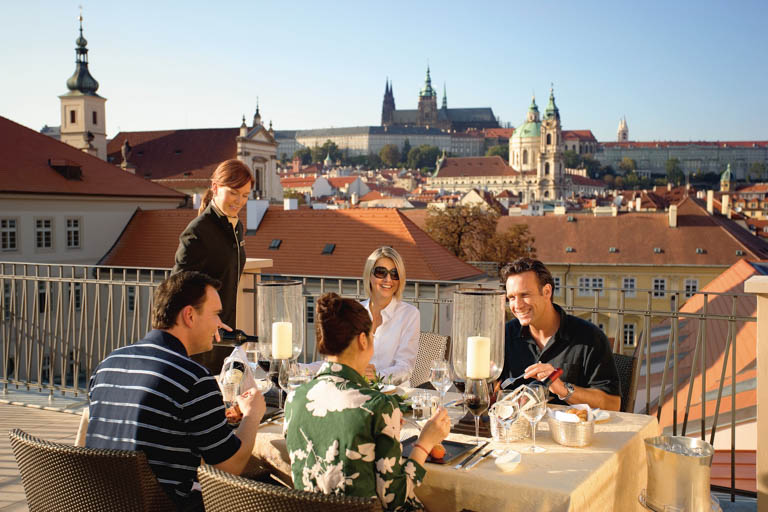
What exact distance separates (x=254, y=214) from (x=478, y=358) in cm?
2963

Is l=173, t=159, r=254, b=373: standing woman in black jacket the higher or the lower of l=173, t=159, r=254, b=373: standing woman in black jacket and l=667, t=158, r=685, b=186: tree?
the lower

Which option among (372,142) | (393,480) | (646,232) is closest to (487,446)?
(393,480)

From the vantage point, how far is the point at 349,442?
2.07 meters

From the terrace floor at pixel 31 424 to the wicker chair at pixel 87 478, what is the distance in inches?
66.8

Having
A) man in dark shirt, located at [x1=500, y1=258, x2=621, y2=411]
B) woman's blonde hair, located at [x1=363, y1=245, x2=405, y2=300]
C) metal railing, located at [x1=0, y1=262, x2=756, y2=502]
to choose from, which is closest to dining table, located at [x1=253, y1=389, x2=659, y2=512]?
man in dark shirt, located at [x1=500, y1=258, x2=621, y2=411]

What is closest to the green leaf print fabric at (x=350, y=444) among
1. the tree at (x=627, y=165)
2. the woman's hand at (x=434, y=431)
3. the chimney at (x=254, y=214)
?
the woman's hand at (x=434, y=431)

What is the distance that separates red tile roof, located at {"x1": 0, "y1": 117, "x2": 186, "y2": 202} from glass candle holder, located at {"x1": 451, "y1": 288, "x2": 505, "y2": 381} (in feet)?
87.5

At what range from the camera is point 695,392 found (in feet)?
32.2

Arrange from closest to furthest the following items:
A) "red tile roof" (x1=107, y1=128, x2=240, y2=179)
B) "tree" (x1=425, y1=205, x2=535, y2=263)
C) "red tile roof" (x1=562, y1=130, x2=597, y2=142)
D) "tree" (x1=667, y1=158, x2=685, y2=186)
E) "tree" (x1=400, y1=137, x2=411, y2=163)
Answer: "tree" (x1=425, y1=205, x2=535, y2=263)
"red tile roof" (x1=107, y1=128, x2=240, y2=179)
"tree" (x1=667, y1=158, x2=685, y2=186)
"tree" (x1=400, y1=137, x2=411, y2=163)
"red tile roof" (x1=562, y1=130, x2=597, y2=142)

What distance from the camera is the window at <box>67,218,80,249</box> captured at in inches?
1145

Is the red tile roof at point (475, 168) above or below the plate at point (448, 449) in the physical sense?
above

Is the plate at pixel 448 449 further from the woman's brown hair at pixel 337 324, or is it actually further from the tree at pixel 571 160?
the tree at pixel 571 160

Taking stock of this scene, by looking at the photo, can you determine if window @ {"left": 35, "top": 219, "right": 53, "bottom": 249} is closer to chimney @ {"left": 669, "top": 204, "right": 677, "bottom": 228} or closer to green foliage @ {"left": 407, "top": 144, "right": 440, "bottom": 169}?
chimney @ {"left": 669, "top": 204, "right": 677, "bottom": 228}

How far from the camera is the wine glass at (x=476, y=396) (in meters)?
2.51
